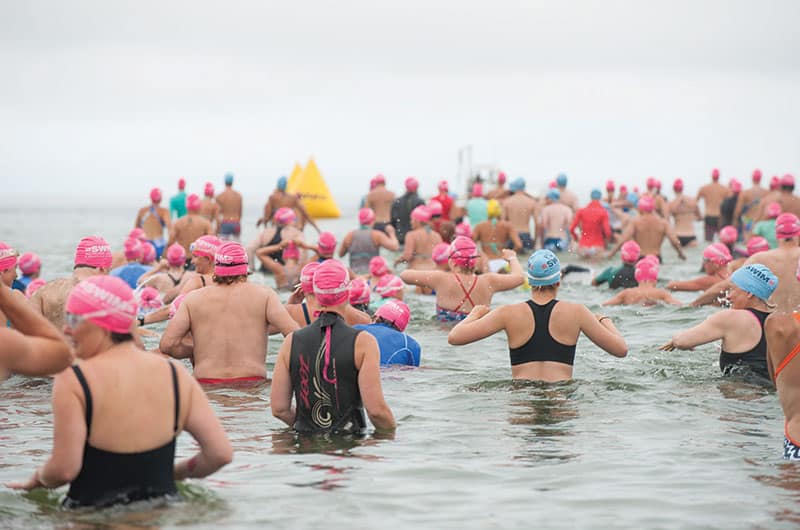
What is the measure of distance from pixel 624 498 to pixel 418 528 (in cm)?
129

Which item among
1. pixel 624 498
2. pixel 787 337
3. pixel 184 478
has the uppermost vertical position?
pixel 787 337

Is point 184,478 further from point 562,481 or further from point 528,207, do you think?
point 528,207

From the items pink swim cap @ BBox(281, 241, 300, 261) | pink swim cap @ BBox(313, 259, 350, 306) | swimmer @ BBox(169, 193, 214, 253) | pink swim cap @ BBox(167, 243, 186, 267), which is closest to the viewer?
pink swim cap @ BBox(313, 259, 350, 306)

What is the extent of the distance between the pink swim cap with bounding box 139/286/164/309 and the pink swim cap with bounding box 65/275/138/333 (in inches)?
284

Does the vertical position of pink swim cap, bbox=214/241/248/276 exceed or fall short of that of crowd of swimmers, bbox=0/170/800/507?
it exceeds it

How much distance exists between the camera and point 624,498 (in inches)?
244

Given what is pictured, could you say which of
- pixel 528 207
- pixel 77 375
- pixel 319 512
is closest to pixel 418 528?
pixel 319 512

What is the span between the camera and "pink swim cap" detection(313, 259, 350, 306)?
6.50 metres

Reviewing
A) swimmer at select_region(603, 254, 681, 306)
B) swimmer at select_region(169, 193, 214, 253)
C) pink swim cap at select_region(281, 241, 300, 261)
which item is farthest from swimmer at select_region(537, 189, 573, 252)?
swimmer at select_region(603, 254, 681, 306)

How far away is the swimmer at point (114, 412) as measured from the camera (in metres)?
4.48

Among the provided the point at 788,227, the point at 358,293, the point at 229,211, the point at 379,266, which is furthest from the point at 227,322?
the point at 229,211

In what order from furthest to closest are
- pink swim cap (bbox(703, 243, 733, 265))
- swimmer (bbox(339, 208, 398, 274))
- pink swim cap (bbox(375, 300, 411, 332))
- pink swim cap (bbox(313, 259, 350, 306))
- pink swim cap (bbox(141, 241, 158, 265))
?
1. swimmer (bbox(339, 208, 398, 274))
2. pink swim cap (bbox(141, 241, 158, 265))
3. pink swim cap (bbox(703, 243, 733, 265))
4. pink swim cap (bbox(375, 300, 411, 332))
5. pink swim cap (bbox(313, 259, 350, 306))

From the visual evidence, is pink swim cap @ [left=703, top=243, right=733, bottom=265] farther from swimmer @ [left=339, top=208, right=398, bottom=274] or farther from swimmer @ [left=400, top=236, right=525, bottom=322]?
swimmer @ [left=339, top=208, right=398, bottom=274]

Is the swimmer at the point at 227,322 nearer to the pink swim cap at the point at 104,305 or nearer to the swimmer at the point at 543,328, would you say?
the swimmer at the point at 543,328
